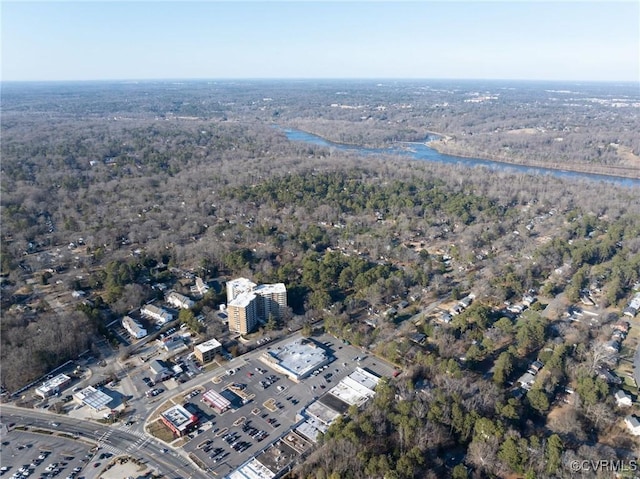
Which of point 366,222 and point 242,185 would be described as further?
point 242,185

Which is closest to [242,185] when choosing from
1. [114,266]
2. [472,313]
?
[114,266]

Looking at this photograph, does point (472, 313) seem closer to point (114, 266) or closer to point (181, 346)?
point (181, 346)

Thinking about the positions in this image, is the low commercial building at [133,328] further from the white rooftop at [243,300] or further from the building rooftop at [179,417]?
the building rooftop at [179,417]

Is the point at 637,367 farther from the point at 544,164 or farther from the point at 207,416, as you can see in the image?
the point at 544,164

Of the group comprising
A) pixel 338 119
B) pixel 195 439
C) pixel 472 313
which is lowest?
pixel 195 439

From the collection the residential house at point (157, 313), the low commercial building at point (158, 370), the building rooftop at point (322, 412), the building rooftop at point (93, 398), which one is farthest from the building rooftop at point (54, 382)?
the building rooftop at point (322, 412)

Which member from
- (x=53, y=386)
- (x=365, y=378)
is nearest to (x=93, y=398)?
(x=53, y=386)
